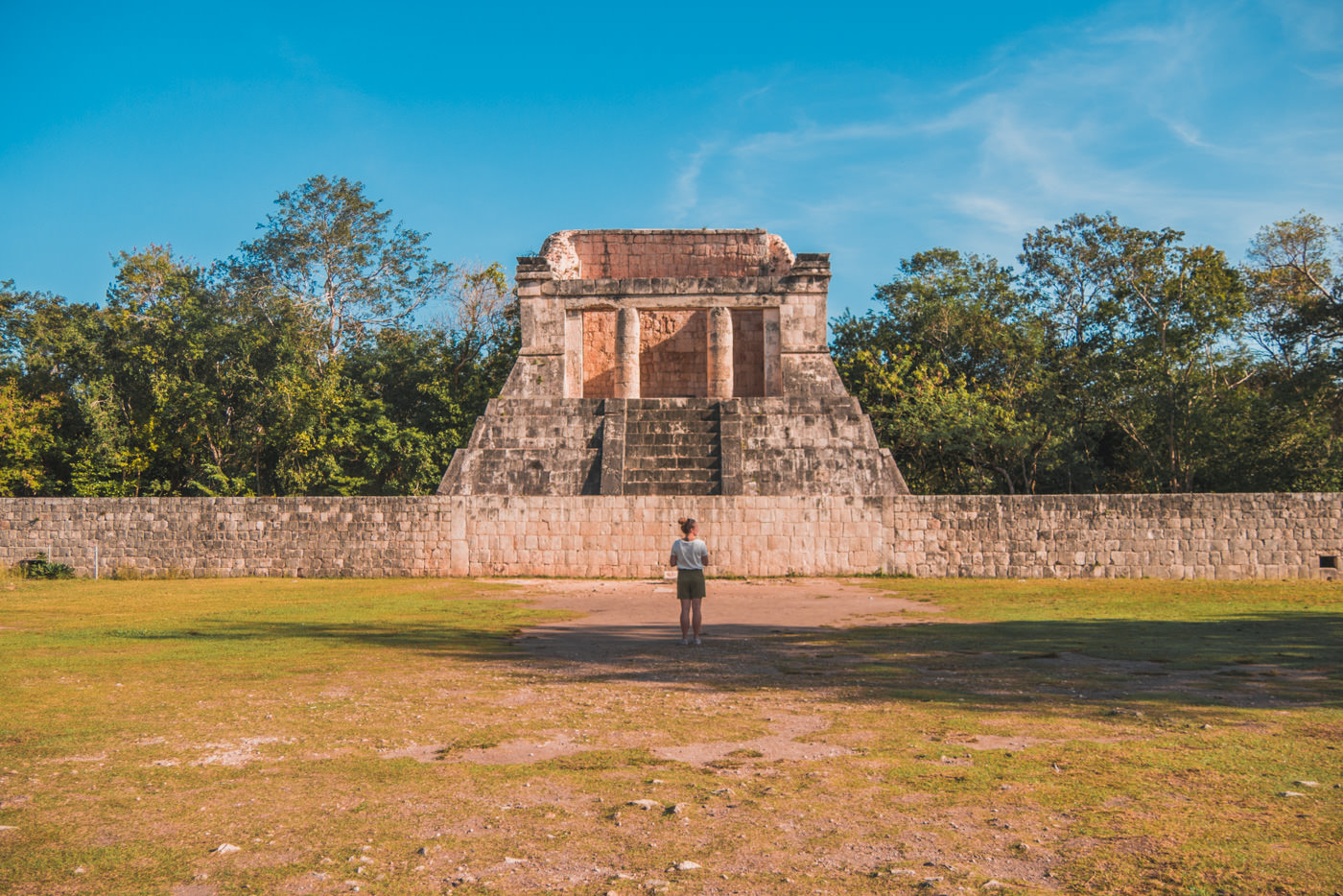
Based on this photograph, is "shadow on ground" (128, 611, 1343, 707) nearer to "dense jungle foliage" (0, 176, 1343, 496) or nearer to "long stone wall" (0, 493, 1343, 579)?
"long stone wall" (0, 493, 1343, 579)

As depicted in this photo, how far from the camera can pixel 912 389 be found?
24766 millimetres

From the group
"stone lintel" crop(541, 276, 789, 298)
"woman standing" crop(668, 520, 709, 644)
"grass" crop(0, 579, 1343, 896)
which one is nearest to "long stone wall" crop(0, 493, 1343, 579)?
"stone lintel" crop(541, 276, 789, 298)

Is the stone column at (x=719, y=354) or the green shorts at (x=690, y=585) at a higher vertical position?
the stone column at (x=719, y=354)

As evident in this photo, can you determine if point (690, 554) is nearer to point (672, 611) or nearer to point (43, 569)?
point (672, 611)

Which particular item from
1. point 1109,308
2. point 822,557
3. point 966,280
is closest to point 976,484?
point 1109,308

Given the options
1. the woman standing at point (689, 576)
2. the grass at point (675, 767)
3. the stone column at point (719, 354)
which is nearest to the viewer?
the grass at point (675, 767)

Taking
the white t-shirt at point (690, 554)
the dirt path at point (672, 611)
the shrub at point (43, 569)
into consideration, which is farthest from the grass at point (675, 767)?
the shrub at point (43, 569)

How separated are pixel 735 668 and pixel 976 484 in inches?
760

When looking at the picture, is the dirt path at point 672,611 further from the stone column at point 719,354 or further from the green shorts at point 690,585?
the stone column at point 719,354

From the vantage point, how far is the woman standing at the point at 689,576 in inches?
316

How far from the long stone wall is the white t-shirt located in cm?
678

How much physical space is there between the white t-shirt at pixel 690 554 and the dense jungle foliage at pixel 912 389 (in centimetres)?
1516

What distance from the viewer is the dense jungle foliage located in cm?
2202

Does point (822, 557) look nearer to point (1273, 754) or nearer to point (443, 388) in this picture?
point (1273, 754)
